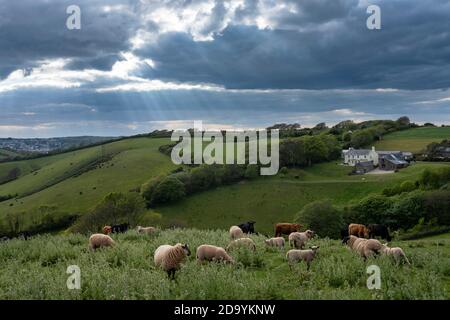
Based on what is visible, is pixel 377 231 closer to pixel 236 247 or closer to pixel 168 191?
pixel 236 247

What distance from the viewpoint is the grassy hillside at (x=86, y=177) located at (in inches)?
4646

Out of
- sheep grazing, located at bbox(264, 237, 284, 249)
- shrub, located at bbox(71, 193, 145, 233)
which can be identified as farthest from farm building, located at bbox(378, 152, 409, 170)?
sheep grazing, located at bbox(264, 237, 284, 249)

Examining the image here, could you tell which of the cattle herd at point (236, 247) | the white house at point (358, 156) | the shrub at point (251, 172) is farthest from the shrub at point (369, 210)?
the cattle herd at point (236, 247)

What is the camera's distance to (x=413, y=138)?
156 meters

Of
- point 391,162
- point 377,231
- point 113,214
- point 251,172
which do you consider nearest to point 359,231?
point 377,231

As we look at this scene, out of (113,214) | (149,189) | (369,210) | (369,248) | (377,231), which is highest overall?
(369,248)

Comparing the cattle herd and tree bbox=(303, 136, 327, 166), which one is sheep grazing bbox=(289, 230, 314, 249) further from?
tree bbox=(303, 136, 327, 166)

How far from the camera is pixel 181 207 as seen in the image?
10012 cm

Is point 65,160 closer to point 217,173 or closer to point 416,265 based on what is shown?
point 217,173

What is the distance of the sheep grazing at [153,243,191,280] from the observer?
12.5 m

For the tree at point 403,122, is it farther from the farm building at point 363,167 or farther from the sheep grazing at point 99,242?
the sheep grazing at point 99,242

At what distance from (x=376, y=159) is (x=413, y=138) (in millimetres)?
32289

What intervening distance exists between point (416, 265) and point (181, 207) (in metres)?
88.4
